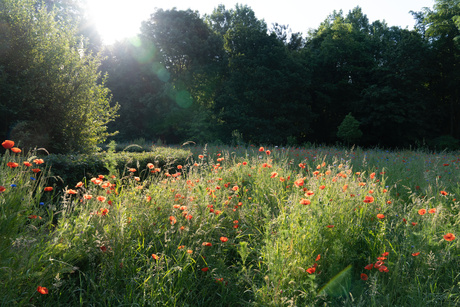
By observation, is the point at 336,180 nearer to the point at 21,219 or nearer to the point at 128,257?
the point at 128,257

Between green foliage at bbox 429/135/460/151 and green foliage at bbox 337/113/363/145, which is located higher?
green foliage at bbox 429/135/460/151

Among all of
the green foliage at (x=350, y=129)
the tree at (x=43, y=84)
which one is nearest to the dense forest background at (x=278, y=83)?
the green foliage at (x=350, y=129)

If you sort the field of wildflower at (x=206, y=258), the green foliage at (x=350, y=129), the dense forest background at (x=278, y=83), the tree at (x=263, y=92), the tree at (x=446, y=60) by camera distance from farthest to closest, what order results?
the tree at (x=446, y=60)
the dense forest background at (x=278, y=83)
the tree at (x=263, y=92)
the green foliage at (x=350, y=129)
the field of wildflower at (x=206, y=258)

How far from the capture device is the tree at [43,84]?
24.6 feet

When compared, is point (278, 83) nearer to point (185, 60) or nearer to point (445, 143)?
point (185, 60)

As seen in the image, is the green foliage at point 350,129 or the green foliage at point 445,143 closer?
the green foliage at point 350,129

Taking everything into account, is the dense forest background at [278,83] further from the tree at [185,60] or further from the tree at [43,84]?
the tree at [43,84]

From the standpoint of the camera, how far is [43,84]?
7.76 m

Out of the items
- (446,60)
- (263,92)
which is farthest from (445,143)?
(263,92)

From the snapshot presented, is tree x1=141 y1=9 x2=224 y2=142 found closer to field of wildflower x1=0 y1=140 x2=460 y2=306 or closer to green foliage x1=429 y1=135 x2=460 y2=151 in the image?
green foliage x1=429 y1=135 x2=460 y2=151

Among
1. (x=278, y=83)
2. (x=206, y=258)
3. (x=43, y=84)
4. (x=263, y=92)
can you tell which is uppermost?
(x=278, y=83)

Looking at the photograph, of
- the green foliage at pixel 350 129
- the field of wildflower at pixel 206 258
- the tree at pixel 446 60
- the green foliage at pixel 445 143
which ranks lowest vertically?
the field of wildflower at pixel 206 258

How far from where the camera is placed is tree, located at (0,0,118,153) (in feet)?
24.6

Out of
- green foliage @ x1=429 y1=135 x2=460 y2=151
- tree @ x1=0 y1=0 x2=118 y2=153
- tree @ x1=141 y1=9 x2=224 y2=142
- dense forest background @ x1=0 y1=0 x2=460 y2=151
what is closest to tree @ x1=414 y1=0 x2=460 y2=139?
dense forest background @ x1=0 y1=0 x2=460 y2=151
